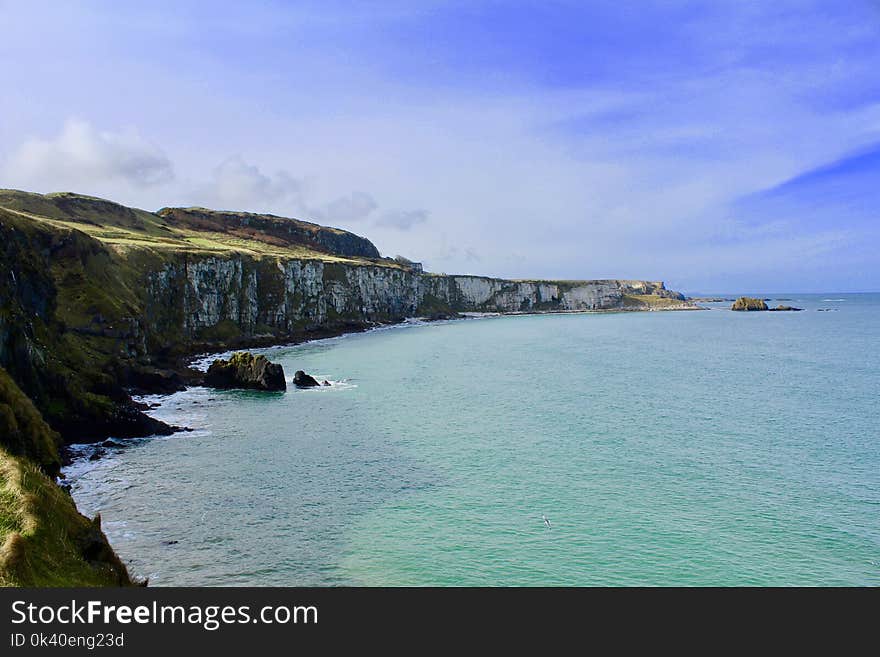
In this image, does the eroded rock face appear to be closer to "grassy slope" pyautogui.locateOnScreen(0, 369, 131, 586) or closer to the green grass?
"grassy slope" pyautogui.locateOnScreen(0, 369, 131, 586)

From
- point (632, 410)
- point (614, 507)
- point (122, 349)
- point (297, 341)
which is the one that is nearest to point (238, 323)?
point (297, 341)

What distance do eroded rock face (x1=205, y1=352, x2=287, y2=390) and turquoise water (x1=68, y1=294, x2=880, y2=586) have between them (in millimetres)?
2866

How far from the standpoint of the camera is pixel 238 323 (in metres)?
113

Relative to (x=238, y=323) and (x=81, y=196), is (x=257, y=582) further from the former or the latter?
(x=81, y=196)

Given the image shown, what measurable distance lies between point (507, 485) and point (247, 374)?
41.3 meters

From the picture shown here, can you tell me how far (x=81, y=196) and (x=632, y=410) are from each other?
138m

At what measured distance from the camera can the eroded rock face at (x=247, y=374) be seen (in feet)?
214

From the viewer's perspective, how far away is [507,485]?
33.8 m

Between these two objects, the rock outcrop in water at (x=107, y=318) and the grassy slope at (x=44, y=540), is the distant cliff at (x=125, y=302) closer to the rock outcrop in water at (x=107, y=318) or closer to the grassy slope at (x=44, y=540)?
the rock outcrop in water at (x=107, y=318)

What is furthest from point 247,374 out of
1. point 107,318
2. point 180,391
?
point 107,318

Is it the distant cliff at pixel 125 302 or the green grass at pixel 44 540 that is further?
the distant cliff at pixel 125 302

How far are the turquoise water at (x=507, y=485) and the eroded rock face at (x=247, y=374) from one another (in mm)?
2866
